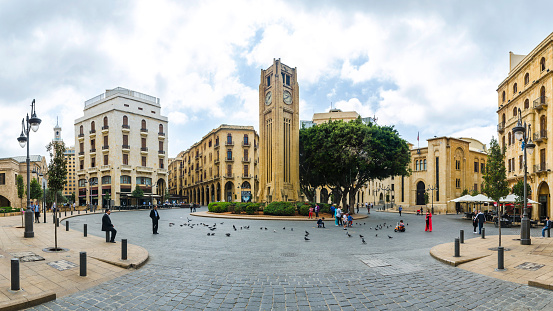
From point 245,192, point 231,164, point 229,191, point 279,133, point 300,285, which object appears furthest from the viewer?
point 229,191

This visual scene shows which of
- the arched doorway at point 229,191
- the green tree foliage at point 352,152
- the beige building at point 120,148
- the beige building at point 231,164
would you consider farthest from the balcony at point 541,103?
the beige building at point 120,148

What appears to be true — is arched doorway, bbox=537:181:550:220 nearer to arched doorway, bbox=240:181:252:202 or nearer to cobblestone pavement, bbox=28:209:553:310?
cobblestone pavement, bbox=28:209:553:310

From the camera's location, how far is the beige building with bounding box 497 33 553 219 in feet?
89.6

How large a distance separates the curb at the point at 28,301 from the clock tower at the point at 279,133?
29029 millimetres

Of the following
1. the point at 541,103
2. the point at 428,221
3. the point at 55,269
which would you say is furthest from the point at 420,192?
the point at 55,269

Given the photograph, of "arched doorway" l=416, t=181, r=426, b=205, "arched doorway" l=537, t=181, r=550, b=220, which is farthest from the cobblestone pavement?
"arched doorway" l=416, t=181, r=426, b=205

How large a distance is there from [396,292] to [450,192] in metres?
51.3

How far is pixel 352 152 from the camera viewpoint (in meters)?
31.4

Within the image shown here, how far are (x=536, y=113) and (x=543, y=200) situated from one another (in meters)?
8.05

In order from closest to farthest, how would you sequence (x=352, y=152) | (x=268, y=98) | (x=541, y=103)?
(x=541, y=103) < (x=352, y=152) < (x=268, y=98)

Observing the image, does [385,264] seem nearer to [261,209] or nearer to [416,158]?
[261,209]

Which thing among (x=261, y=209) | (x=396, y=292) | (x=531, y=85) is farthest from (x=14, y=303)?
(x=531, y=85)

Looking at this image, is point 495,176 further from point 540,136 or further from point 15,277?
point 15,277

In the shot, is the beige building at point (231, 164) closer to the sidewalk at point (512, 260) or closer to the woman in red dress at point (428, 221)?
the woman in red dress at point (428, 221)
